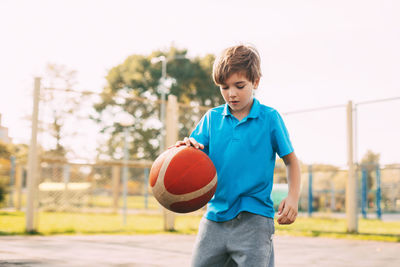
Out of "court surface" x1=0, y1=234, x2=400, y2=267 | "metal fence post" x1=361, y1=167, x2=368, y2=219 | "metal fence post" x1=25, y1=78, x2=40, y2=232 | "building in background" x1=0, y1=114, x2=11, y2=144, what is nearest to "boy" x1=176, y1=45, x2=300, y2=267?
"court surface" x1=0, y1=234, x2=400, y2=267

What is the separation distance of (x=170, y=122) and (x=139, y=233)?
2.10m

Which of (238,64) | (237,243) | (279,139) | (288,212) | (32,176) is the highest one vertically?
(238,64)

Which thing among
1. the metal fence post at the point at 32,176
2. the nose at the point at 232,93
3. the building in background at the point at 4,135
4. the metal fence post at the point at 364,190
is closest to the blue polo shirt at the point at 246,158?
the nose at the point at 232,93

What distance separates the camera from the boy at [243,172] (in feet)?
7.66

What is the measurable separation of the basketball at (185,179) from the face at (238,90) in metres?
0.31

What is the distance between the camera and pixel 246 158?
Answer: 2412 mm

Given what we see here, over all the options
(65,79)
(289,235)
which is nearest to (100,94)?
(289,235)

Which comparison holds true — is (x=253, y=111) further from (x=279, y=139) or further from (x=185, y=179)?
(x=185, y=179)

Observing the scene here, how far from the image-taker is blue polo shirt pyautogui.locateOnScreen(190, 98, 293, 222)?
7.81 ft

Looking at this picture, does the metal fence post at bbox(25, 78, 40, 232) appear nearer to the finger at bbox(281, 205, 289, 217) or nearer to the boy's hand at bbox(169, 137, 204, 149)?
the boy's hand at bbox(169, 137, 204, 149)

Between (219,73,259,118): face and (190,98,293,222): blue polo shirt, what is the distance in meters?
0.08

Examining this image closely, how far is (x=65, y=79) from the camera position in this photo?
28.2 metres

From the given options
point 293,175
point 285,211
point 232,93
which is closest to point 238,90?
point 232,93

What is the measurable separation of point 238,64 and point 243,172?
539mm
